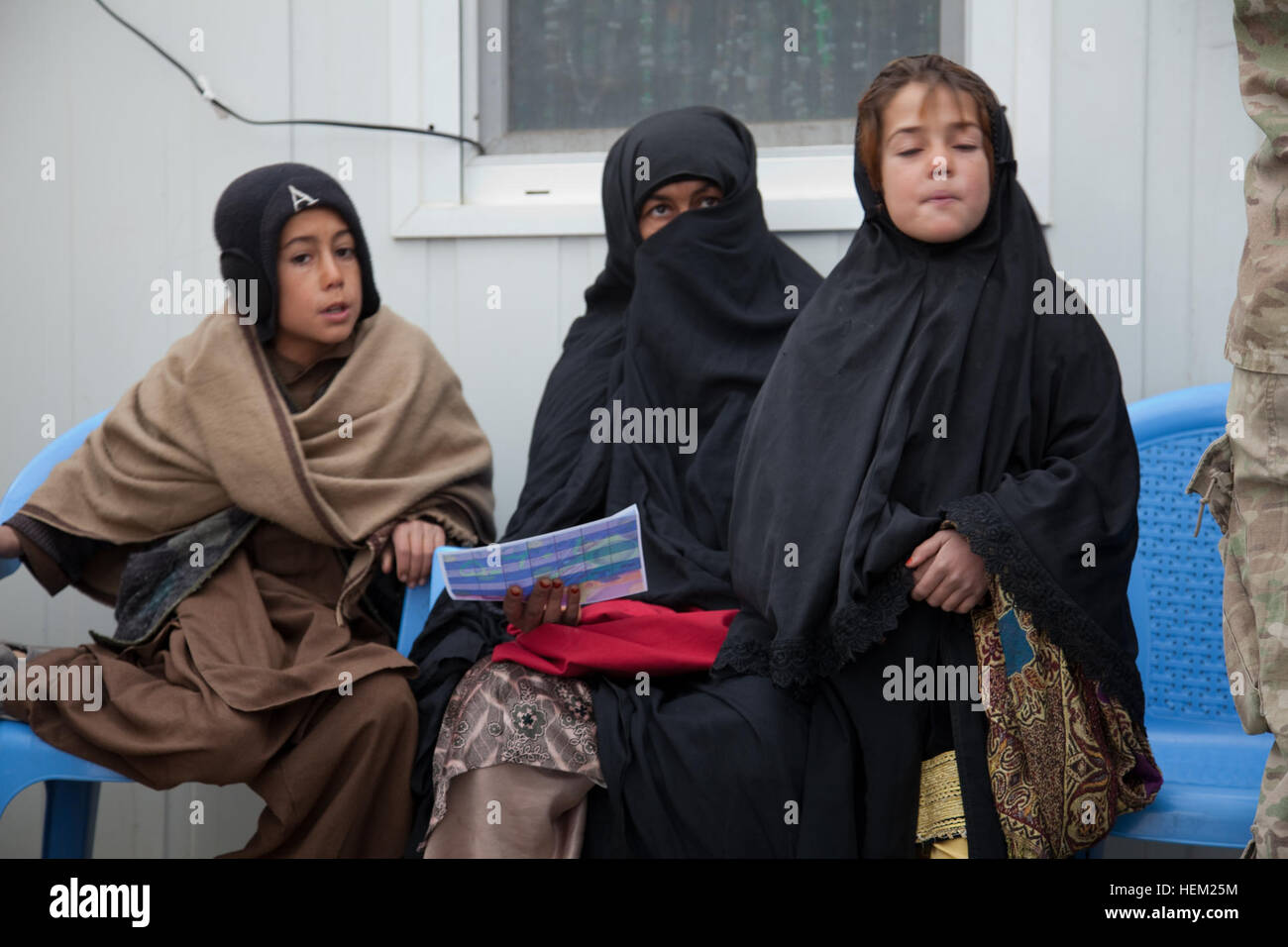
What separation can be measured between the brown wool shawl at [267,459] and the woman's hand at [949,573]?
95 cm

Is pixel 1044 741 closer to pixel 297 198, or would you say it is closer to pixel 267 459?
pixel 267 459

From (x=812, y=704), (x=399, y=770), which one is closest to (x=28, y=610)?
(x=399, y=770)

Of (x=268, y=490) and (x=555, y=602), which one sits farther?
(x=268, y=490)

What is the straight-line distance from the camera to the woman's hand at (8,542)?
8.27ft

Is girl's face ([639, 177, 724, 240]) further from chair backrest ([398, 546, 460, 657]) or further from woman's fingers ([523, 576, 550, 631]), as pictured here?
woman's fingers ([523, 576, 550, 631])

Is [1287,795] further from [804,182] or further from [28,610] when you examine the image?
[28,610]

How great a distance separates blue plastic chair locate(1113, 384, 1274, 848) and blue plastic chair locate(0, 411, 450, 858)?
1332 millimetres

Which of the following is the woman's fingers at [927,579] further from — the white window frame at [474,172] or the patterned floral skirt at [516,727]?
the white window frame at [474,172]

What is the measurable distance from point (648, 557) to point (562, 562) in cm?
41

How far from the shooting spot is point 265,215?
102 inches

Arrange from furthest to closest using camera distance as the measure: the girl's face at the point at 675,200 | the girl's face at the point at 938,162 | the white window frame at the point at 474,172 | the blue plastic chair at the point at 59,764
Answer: the white window frame at the point at 474,172
the girl's face at the point at 675,200
the blue plastic chair at the point at 59,764
the girl's face at the point at 938,162

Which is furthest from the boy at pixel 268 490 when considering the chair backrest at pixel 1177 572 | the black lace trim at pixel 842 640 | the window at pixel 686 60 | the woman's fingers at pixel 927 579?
the chair backrest at pixel 1177 572

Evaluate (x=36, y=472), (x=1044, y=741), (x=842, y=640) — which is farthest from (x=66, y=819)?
(x=1044, y=741)

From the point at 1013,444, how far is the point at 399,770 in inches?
43.8
